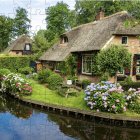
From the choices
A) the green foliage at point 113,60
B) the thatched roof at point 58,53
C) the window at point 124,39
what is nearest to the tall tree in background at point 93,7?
the thatched roof at point 58,53

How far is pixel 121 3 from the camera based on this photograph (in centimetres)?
5497

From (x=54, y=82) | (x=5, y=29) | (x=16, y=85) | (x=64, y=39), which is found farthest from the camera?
(x=5, y=29)

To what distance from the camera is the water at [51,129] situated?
50.9 ft

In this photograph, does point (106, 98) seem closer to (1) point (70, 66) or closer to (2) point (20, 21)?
(1) point (70, 66)

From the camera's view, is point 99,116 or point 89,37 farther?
point 89,37

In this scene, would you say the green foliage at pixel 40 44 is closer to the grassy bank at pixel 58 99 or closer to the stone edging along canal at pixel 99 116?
the grassy bank at pixel 58 99

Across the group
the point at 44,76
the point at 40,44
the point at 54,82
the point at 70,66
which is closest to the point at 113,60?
the point at 54,82

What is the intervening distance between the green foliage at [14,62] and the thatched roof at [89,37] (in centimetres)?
715

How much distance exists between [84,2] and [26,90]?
132 ft

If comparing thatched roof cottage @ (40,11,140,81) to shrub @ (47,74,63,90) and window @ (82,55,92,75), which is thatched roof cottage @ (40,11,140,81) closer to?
window @ (82,55,92,75)

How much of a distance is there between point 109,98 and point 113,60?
6357 mm

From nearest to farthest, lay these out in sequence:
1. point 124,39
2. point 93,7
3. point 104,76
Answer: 1. point 104,76
2. point 124,39
3. point 93,7

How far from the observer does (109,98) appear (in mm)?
18281

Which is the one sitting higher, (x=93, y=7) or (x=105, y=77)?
(x=93, y=7)
